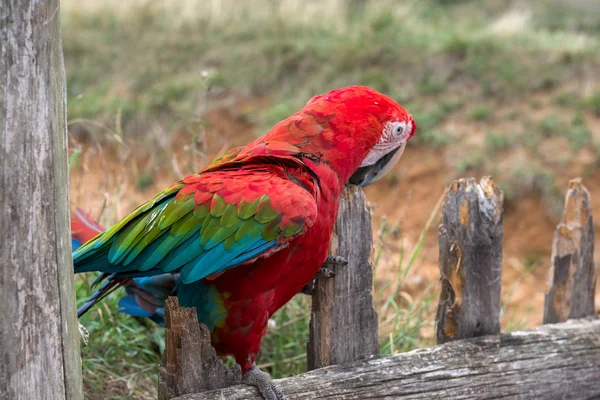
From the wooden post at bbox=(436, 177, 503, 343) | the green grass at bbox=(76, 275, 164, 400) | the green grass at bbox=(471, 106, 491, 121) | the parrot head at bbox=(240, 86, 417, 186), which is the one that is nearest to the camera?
the parrot head at bbox=(240, 86, 417, 186)

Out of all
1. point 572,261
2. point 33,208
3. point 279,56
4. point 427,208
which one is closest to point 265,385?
point 33,208

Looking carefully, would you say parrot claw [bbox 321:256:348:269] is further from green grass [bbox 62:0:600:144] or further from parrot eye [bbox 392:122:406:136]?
green grass [bbox 62:0:600:144]

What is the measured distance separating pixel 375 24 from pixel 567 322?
352 cm

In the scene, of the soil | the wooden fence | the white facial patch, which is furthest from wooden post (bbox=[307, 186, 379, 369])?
the soil

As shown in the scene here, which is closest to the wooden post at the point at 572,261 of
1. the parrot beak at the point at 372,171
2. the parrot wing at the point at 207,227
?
the parrot beak at the point at 372,171

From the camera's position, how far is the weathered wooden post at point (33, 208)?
1224 millimetres

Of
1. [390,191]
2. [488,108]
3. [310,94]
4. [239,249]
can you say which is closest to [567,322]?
[239,249]

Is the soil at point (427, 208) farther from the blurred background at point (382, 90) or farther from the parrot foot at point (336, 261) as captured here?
the parrot foot at point (336, 261)

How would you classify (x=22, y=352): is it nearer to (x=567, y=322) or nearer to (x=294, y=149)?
(x=294, y=149)

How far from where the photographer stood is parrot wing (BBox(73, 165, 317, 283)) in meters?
1.67

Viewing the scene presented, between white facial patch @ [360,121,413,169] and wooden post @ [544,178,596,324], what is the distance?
2.13 ft

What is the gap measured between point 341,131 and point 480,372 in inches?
31.1

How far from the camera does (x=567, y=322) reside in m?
2.30

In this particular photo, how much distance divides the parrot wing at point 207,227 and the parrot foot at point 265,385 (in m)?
0.30
